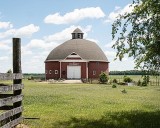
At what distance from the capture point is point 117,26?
1758 centimetres

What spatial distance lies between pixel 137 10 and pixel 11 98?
834 centimetres

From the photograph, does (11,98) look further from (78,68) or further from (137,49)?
(78,68)

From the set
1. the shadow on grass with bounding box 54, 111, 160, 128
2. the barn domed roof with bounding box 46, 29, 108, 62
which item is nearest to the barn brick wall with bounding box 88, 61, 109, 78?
the barn domed roof with bounding box 46, 29, 108, 62

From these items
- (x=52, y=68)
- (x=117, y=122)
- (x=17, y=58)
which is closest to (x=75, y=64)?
(x=52, y=68)

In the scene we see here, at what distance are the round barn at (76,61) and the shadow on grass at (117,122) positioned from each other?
199ft

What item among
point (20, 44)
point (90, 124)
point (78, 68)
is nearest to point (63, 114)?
point (90, 124)

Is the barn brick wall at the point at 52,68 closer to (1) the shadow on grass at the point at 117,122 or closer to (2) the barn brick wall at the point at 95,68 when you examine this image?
(2) the barn brick wall at the point at 95,68

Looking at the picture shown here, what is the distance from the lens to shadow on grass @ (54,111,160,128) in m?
14.0

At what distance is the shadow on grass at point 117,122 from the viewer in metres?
14.0

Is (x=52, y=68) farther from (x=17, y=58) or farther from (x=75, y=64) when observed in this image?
(x=17, y=58)

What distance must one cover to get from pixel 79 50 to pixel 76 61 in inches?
173

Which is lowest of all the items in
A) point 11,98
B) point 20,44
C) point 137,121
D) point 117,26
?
point 137,121

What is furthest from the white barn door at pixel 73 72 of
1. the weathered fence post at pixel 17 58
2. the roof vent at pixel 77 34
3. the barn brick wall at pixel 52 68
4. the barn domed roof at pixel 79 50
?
the weathered fence post at pixel 17 58

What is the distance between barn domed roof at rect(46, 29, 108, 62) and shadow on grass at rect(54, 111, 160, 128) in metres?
63.0
